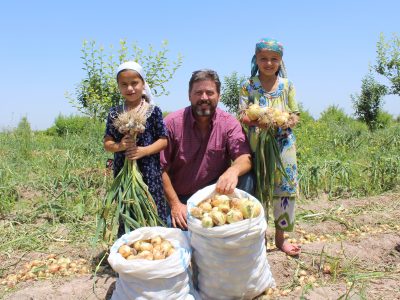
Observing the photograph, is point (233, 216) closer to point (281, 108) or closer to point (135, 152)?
point (135, 152)

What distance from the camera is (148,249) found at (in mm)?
2111

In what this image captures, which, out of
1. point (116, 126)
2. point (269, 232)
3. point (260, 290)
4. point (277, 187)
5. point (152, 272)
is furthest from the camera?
point (269, 232)

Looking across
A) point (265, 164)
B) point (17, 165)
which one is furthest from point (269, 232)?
point (17, 165)

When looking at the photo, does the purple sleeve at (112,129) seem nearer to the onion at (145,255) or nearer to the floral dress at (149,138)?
the floral dress at (149,138)

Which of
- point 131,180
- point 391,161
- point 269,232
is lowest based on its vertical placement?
point 269,232

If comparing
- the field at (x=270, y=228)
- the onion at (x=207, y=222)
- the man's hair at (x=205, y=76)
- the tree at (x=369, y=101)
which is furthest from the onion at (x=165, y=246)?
the tree at (x=369, y=101)

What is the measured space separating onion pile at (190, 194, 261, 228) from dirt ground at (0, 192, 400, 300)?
542 millimetres

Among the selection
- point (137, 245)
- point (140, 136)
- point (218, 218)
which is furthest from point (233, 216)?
point (140, 136)

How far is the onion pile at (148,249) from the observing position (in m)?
2.04

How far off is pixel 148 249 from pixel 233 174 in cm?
65

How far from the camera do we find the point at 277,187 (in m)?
2.65

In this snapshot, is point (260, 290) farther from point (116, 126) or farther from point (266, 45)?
point (266, 45)

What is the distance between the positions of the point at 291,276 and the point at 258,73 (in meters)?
1.31

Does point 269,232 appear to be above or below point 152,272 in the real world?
below
